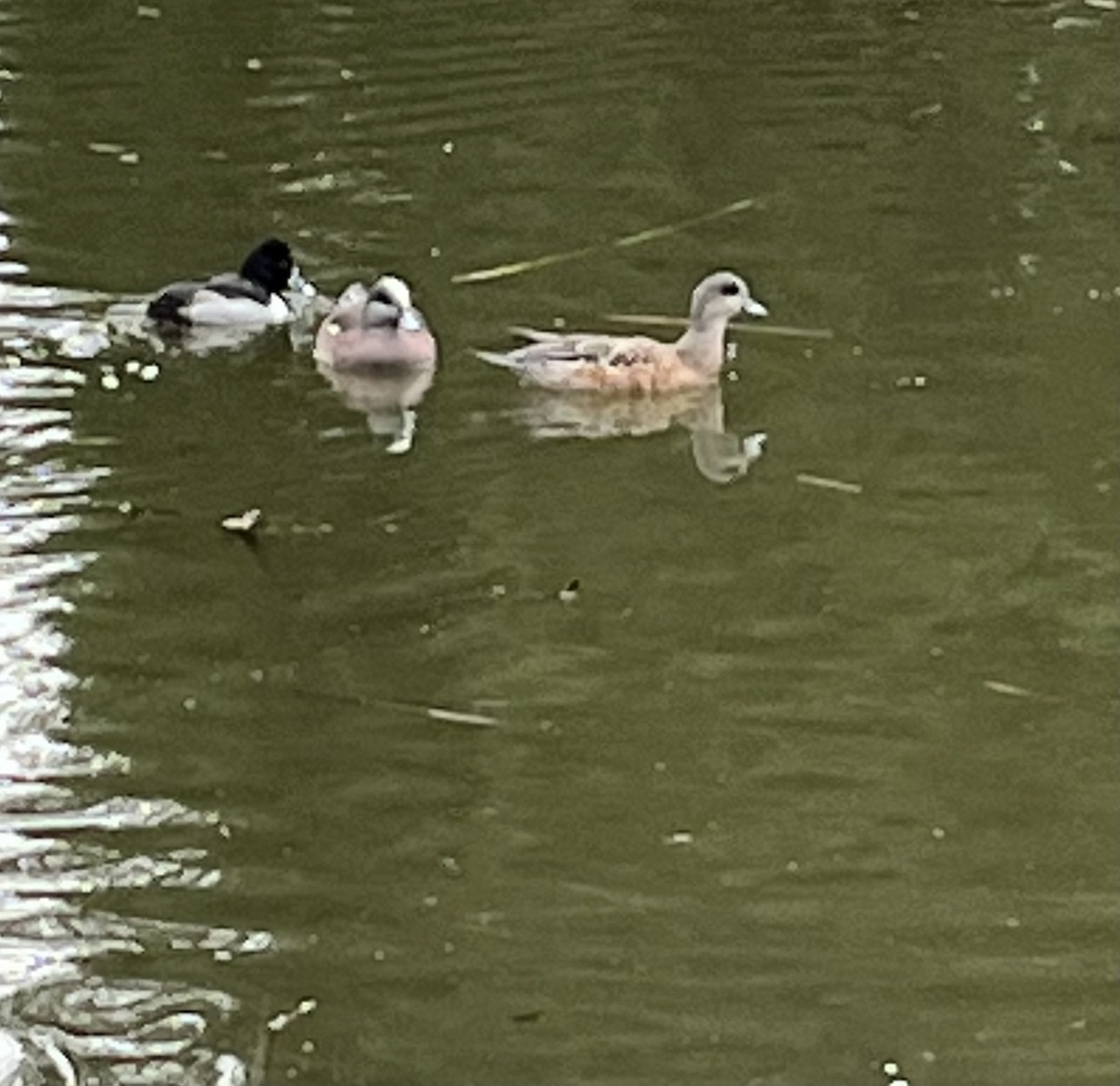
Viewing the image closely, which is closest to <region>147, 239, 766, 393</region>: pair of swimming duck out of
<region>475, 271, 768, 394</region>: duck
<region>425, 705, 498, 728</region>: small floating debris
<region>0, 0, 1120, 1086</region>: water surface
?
<region>475, 271, 768, 394</region>: duck

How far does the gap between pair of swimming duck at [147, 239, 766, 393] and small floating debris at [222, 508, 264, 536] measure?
123cm

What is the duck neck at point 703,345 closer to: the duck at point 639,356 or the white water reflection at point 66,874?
the duck at point 639,356

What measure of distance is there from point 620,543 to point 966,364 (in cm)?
188

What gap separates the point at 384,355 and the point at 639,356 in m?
0.85

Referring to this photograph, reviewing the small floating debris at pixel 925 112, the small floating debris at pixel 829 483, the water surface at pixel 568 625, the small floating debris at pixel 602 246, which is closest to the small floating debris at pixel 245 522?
the water surface at pixel 568 625

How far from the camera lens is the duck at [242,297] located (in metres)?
10.1

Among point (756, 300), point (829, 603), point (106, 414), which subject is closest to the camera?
point (829, 603)

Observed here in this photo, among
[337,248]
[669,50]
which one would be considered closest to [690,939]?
[337,248]

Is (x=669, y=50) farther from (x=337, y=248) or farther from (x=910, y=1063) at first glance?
(x=910, y=1063)

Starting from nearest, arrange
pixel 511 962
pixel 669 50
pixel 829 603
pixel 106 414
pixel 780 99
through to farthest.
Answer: pixel 511 962 < pixel 829 603 < pixel 106 414 < pixel 780 99 < pixel 669 50

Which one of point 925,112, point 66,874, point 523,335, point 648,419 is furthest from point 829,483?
point 925,112

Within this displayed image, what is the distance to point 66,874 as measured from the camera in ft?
21.2

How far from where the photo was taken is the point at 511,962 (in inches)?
239

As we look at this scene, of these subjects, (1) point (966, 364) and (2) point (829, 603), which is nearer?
(2) point (829, 603)
